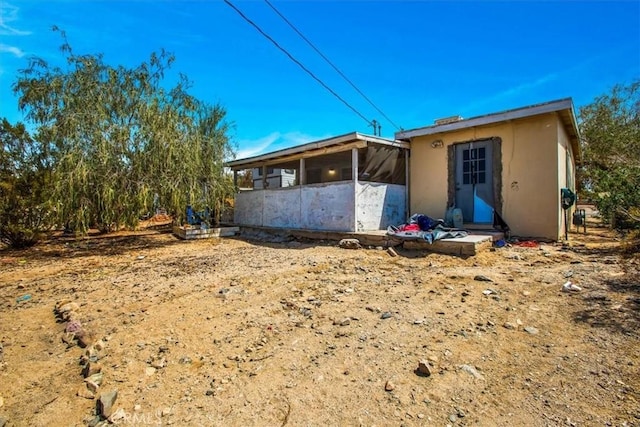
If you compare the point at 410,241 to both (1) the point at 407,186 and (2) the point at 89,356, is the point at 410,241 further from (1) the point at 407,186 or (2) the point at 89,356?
(2) the point at 89,356

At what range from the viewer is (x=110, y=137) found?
7492 millimetres

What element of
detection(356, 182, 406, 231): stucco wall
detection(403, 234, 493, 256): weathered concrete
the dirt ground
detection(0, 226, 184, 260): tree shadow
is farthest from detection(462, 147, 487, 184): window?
detection(0, 226, 184, 260): tree shadow

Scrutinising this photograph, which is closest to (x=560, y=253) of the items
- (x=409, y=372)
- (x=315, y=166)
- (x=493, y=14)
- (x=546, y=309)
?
(x=546, y=309)

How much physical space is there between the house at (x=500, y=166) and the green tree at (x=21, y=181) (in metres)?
9.38

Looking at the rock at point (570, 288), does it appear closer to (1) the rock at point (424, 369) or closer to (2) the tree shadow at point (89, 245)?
(1) the rock at point (424, 369)

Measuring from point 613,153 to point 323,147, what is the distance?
1120cm

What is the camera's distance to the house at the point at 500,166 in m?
6.91

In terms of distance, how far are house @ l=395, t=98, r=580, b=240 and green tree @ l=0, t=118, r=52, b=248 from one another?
938 cm

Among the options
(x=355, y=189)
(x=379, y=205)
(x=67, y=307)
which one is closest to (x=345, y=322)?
(x=67, y=307)

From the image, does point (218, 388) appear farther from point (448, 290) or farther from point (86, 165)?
point (86, 165)

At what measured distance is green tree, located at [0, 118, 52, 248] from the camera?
24.3ft

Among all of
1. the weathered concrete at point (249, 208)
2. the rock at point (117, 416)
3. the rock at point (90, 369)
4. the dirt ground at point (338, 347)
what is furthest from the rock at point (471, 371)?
the weathered concrete at point (249, 208)

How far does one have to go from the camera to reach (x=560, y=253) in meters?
5.88

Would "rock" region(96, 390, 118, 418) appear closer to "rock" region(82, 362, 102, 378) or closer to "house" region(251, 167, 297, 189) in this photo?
"rock" region(82, 362, 102, 378)
